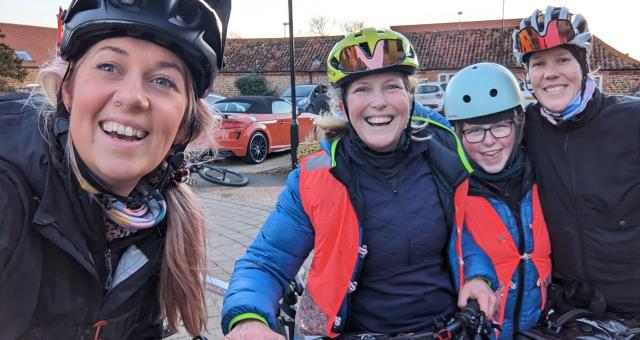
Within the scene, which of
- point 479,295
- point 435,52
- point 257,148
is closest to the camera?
point 479,295

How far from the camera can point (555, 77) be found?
2994 mm

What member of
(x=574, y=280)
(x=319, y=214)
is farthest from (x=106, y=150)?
(x=574, y=280)

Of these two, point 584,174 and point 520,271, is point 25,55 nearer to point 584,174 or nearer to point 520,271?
point 520,271

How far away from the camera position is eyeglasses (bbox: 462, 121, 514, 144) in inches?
122

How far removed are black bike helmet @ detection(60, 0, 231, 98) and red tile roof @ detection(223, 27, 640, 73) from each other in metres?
28.9

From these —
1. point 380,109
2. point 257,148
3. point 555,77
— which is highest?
point 555,77

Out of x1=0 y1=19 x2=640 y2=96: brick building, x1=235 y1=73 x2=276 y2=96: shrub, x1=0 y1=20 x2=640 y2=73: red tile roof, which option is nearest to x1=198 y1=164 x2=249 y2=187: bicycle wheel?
x1=0 y1=19 x2=640 y2=96: brick building

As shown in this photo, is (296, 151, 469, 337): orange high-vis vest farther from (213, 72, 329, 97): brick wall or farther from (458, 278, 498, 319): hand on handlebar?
(213, 72, 329, 97): brick wall

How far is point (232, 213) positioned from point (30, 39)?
44.3 metres

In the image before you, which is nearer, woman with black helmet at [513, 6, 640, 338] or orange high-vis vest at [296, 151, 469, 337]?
orange high-vis vest at [296, 151, 469, 337]

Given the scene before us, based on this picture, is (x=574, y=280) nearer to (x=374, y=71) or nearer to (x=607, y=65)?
(x=374, y=71)

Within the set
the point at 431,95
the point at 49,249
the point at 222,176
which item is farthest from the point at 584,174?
the point at 431,95

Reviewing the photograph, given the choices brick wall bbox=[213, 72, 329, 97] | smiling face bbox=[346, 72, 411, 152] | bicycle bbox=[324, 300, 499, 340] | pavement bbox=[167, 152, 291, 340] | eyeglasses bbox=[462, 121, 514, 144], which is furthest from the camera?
brick wall bbox=[213, 72, 329, 97]

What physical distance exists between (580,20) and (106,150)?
2790mm
